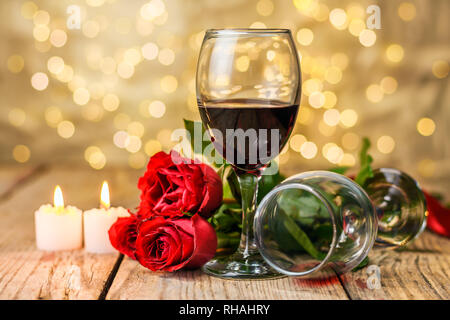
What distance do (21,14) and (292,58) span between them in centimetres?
130

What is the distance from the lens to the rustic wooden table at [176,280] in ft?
2.24

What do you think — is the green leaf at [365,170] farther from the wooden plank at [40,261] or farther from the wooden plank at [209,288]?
the wooden plank at [40,261]

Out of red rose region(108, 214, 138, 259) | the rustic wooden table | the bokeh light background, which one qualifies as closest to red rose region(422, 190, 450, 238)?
the rustic wooden table

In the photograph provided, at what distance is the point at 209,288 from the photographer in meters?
0.70

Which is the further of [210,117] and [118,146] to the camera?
[118,146]

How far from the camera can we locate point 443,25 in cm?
177

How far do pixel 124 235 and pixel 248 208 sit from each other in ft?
0.53

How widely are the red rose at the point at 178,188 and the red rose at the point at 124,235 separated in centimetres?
2

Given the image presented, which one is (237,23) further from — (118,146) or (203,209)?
(203,209)

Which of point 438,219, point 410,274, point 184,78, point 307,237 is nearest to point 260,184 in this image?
point 307,237

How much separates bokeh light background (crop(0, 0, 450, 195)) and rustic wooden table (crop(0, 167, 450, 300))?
88cm

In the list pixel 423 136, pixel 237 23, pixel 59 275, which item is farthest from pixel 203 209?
pixel 423 136

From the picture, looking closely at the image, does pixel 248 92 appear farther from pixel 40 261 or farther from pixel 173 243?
pixel 40 261

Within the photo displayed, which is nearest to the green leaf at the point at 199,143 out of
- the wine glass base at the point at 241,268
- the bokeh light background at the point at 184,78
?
the wine glass base at the point at 241,268
